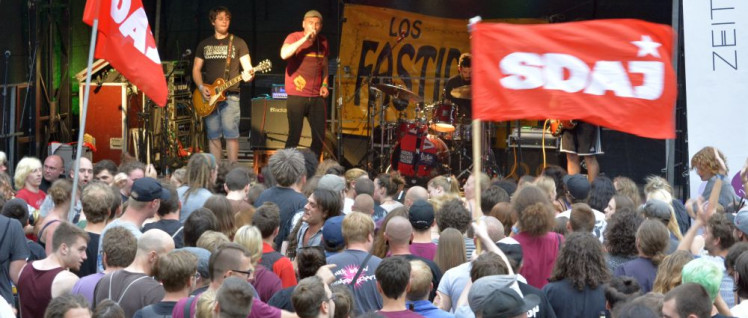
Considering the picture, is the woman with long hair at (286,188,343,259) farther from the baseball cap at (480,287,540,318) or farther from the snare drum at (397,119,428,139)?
the snare drum at (397,119,428,139)

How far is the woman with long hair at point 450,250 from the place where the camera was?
6.97 m

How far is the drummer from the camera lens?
1647 centimetres

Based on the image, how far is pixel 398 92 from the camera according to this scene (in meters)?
16.2

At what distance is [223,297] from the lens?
→ 511 centimetres

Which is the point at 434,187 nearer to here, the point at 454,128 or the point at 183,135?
the point at 454,128

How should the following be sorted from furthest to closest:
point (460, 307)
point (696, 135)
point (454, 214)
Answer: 1. point (696, 135)
2. point (454, 214)
3. point (460, 307)

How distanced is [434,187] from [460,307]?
11.8ft

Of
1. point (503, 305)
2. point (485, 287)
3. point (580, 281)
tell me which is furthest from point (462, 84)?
point (503, 305)

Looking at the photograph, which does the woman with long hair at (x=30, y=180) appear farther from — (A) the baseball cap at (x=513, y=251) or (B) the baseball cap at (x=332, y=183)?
(A) the baseball cap at (x=513, y=251)

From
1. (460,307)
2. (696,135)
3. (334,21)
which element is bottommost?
(460,307)

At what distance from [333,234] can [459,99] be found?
9906mm

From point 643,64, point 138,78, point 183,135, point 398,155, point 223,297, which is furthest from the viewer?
point 183,135

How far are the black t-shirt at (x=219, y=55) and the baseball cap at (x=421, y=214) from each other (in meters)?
7.81

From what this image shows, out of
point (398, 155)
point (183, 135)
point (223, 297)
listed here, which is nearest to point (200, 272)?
point (223, 297)
